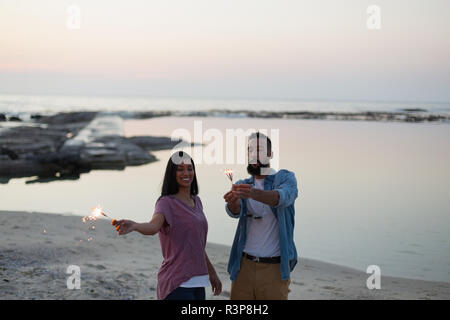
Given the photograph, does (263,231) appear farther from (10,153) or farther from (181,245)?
(10,153)

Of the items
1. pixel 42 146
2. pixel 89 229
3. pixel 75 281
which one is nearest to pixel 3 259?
pixel 75 281

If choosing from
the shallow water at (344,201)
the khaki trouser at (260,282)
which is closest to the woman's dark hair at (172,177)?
the khaki trouser at (260,282)

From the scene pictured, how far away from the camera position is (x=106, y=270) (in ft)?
31.9

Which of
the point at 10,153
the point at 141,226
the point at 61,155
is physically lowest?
the point at 61,155

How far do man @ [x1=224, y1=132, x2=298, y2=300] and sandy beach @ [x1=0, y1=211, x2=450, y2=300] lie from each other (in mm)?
4034

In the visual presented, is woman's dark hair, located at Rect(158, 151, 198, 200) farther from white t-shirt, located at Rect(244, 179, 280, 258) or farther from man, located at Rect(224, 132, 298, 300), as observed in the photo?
white t-shirt, located at Rect(244, 179, 280, 258)

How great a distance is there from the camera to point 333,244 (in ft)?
42.8

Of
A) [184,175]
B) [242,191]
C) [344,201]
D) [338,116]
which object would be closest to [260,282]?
[242,191]

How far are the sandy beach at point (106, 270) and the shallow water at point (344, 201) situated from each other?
1.06 metres

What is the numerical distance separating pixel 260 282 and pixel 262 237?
1.29 ft

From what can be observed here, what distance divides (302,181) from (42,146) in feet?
56.6

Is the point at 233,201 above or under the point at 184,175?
under

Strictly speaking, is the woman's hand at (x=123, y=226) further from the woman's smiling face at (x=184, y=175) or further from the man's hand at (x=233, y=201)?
the man's hand at (x=233, y=201)
